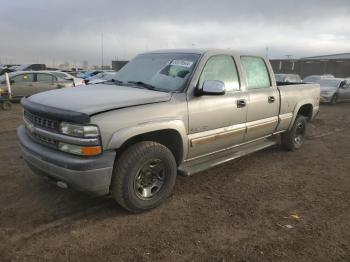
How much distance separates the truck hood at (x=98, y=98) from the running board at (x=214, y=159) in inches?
36.6

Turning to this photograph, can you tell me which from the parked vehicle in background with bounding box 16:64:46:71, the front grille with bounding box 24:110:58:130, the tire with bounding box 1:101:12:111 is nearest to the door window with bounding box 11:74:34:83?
the tire with bounding box 1:101:12:111

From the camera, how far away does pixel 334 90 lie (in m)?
17.3

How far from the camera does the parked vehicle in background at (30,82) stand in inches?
551

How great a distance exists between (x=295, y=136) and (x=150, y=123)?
4139mm

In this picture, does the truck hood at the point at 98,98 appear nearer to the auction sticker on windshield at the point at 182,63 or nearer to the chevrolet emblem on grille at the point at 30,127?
the chevrolet emblem on grille at the point at 30,127

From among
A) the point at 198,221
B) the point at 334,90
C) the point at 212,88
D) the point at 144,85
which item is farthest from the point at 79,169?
the point at 334,90

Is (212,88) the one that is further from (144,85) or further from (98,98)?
(98,98)

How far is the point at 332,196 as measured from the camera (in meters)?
4.61

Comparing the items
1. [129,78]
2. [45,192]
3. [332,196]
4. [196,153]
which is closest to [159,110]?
[196,153]

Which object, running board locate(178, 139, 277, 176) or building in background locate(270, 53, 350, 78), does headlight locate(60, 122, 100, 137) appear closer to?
running board locate(178, 139, 277, 176)

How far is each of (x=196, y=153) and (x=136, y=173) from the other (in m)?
1.02

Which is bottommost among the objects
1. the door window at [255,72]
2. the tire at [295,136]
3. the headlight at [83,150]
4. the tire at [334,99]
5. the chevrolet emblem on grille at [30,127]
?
the tire at [334,99]

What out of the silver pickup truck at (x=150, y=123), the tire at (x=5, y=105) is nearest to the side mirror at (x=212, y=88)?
the silver pickup truck at (x=150, y=123)

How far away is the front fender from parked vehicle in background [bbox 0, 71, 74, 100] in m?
11.3
